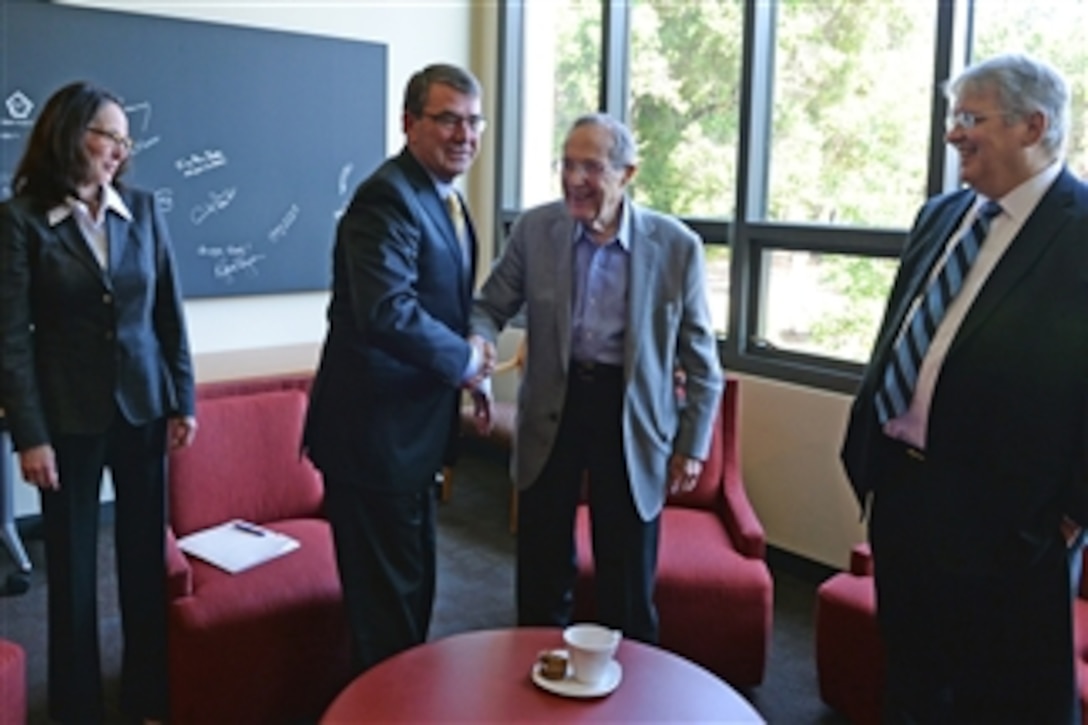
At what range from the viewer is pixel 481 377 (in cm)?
216

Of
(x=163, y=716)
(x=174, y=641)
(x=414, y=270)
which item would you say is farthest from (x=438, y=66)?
(x=163, y=716)

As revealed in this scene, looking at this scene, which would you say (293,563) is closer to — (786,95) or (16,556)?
(16,556)

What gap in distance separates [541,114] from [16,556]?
285 cm

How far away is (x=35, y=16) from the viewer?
11.3 ft

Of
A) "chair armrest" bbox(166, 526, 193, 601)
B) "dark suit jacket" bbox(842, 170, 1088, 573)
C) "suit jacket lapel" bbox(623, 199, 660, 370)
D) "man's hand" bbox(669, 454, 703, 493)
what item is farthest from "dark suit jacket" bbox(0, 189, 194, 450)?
"dark suit jacket" bbox(842, 170, 1088, 573)

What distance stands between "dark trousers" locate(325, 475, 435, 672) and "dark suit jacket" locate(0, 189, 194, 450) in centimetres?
53

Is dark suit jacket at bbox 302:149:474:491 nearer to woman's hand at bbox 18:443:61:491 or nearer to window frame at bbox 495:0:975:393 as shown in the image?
woman's hand at bbox 18:443:61:491

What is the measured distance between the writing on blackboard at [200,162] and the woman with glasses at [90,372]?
5.15 ft

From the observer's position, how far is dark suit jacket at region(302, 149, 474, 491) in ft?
6.51

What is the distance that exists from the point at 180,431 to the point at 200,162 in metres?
1.78

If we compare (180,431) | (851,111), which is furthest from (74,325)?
(851,111)

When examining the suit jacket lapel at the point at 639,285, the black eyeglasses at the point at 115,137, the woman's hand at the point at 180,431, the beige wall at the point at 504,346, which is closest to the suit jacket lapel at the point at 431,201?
the suit jacket lapel at the point at 639,285

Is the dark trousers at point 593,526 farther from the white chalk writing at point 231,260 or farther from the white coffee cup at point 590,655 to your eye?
the white chalk writing at point 231,260

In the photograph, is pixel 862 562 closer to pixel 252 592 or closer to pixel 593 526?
pixel 593 526
